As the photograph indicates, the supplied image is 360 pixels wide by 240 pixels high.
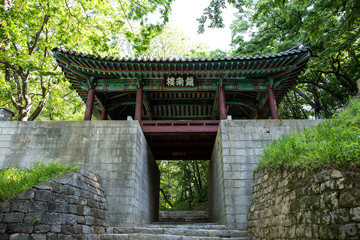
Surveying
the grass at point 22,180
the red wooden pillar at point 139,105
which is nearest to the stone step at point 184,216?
the red wooden pillar at point 139,105

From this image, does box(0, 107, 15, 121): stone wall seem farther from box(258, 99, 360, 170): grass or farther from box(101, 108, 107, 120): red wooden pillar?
box(258, 99, 360, 170): grass

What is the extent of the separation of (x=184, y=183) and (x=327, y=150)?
62.2ft

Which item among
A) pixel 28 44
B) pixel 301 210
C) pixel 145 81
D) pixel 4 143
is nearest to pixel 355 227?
pixel 301 210

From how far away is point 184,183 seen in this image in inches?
854

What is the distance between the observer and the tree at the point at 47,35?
8461 millimetres

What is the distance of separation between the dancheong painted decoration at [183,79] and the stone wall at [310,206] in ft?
13.2

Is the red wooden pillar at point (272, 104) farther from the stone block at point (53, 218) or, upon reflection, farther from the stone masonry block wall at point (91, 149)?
the stone block at point (53, 218)

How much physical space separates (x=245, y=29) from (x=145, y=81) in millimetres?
9532

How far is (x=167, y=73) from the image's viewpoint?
8820mm

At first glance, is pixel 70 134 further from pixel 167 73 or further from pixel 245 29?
pixel 245 29

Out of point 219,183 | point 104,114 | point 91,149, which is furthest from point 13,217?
point 104,114

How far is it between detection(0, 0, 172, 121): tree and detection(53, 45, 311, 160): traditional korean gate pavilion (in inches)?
49.1

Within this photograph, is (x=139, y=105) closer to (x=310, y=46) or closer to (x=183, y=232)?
(x=183, y=232)

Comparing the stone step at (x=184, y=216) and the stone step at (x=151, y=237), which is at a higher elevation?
the stone step at (x=184, y=216)
